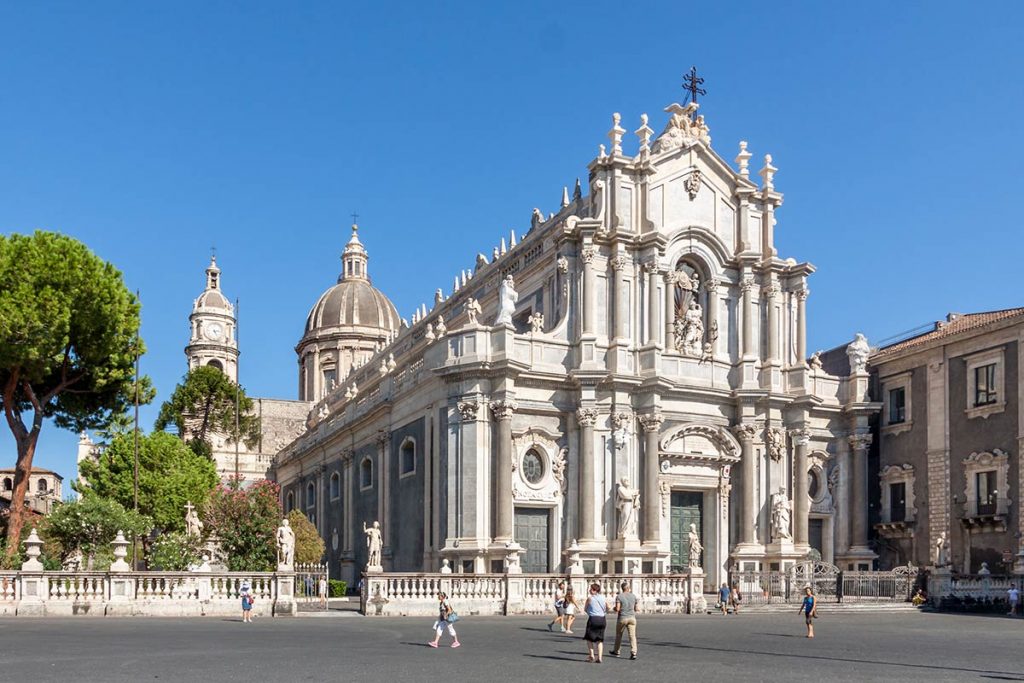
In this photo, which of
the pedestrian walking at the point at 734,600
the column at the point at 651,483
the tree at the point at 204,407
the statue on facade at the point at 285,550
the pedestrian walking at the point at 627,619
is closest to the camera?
the pedestrian walking at the point at 627,619

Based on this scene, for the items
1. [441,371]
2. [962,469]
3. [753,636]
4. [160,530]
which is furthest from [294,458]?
[753,636]

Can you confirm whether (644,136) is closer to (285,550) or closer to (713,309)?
(713,309)

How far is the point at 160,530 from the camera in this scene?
60.8 meters

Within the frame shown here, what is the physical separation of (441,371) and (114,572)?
12933 millimetres

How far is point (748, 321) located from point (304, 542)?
1947cm

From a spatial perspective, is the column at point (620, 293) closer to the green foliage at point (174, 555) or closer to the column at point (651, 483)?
the column at point (651, 483)

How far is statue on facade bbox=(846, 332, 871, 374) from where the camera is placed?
46.3 meters

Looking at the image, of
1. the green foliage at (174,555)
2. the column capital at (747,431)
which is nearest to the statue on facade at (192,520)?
the green foliage at (174,555)

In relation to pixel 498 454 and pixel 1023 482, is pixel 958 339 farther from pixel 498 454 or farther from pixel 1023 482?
pixel 498 454

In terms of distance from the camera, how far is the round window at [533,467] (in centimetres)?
3947

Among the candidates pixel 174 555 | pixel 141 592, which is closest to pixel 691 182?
pixel 174 555

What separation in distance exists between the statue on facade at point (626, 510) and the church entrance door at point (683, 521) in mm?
3289

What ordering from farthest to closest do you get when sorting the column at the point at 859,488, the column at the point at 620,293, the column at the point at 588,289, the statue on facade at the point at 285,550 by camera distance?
1. the column at the point at 859,488
2. the column at the point at 620,293
3. the column at the point at 588,289
4. the statue on facade at the point at 285,550

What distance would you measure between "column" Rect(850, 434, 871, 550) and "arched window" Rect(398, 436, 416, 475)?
58.9 feet
